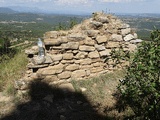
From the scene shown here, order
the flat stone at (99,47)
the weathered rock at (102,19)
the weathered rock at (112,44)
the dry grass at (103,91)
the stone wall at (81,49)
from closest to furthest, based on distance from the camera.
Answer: the dry grass at (103,91) < the stone wall at (81,49) < the flat stone at (99,47) < the weathered rock at (112,44) < the weathered rock at (102,19)

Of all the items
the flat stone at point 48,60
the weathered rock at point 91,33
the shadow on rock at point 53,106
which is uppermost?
the weathered rock at point 91,33

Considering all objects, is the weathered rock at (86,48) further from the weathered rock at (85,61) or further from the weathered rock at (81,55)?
the weathered rock at (85,61)

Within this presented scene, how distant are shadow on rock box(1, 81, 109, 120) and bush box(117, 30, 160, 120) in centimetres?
229

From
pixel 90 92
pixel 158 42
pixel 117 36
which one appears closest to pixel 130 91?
pixel 158 42

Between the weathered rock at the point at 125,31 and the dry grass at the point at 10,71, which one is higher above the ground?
the weathered rock at the point at 125,31

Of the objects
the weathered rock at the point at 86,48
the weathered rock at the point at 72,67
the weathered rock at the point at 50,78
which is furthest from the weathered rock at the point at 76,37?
the weathered rock at the point at 50,78

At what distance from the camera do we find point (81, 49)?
914 cm

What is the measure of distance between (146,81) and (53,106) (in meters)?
3.74

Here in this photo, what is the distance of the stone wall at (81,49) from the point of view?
8.65m

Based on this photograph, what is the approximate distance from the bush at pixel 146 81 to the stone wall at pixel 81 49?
4.21m

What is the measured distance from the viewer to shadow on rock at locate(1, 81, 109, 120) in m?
6.85

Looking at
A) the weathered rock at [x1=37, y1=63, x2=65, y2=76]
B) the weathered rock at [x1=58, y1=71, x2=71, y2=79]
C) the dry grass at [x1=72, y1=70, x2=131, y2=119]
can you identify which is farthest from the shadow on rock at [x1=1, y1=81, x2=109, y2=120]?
the weathered rock at [x1=58, y1=71, x2=71, y2=79]

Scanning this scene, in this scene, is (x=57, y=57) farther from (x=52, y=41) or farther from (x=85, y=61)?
(x=85, y=61)

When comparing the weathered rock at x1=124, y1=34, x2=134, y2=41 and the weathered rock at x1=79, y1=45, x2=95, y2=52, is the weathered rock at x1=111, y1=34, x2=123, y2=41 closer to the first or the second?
the weathered rock at x1=124, y1=34, x2=134, y2=41
